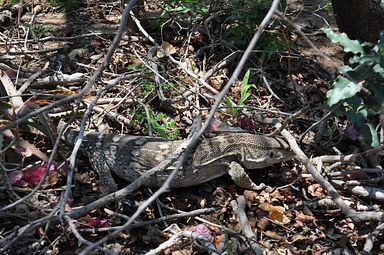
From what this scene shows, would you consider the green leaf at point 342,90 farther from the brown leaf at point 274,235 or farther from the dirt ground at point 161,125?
the brown leaf at point 274,235

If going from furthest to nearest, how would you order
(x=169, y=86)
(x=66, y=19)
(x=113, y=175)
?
1. (x=66, y=19)
2. (x=169, y=86)
3. (x=113, y=175)

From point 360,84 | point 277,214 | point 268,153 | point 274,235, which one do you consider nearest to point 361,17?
point 360,84

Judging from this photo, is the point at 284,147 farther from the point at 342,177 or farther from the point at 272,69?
the point at 272,69

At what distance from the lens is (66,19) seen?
6.67 meters

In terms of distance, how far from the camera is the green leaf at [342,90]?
147 inches

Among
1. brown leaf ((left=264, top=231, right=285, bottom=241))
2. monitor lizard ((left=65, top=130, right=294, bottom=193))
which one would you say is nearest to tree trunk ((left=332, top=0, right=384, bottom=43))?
monitor lizard ((left=65, top=130, right=294, bottom=193))

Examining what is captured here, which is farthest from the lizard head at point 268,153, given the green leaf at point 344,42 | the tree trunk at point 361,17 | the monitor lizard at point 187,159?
the tree trunk at point 361,17

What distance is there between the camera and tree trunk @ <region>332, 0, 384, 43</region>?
16.5ft

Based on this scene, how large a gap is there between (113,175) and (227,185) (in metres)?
0.96

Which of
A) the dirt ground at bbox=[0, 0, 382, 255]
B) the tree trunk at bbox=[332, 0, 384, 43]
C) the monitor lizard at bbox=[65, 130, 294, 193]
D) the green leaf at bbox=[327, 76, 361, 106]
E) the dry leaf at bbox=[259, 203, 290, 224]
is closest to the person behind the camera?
the green leaf at bbox=[327, 76, 361, 106]

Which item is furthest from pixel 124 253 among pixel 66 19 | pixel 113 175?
pixel 66 19

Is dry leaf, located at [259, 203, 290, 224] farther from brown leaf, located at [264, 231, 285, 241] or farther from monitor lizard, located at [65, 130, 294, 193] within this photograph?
monitor lizard, located at [65, 130, 294, 193]

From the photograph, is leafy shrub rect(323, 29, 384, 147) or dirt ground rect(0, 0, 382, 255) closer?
leafy shrub rect(323, 29, 384, 147)

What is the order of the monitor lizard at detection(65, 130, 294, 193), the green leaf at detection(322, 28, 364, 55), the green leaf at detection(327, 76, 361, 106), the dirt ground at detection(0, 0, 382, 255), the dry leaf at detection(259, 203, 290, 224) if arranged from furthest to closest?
the monitor lizard at detection(65, 130, 294, 193), the dry leaf at detection(259, 203, 290, 224), the dirt ground at detection(0, 0, 382, 255), the green leaf at detection(322, 28, 364, 55), the green leaf at detection(327, 76, 361, 106)
